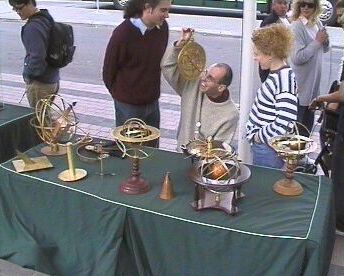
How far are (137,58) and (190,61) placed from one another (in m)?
0.57

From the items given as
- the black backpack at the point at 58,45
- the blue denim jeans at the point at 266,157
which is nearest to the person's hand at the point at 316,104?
the blue denim jeans at the point at 266,157

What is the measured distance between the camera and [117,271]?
234cm

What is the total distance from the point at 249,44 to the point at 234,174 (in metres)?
1.19

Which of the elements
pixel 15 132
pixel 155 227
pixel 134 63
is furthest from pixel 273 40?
pixel 15 132

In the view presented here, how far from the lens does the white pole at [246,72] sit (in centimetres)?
307

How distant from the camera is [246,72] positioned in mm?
3156

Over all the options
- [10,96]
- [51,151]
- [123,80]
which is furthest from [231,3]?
[51,151]

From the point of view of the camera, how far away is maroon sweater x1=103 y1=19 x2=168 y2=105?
3197 millimetres

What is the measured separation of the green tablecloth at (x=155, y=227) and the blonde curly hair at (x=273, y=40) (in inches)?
23.6

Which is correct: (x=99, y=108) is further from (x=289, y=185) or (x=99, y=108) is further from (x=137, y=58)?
(x=289, y=185)

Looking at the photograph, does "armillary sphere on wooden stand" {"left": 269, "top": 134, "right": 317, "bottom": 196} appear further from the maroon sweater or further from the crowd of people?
the maroon sweater

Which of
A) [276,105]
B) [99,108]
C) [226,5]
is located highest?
[226,5]

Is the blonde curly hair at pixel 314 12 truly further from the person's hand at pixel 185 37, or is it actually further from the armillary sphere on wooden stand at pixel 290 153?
the armillary sphere on wooden stand at pixel 290 153

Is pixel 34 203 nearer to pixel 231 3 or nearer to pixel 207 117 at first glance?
pixel 207 117
